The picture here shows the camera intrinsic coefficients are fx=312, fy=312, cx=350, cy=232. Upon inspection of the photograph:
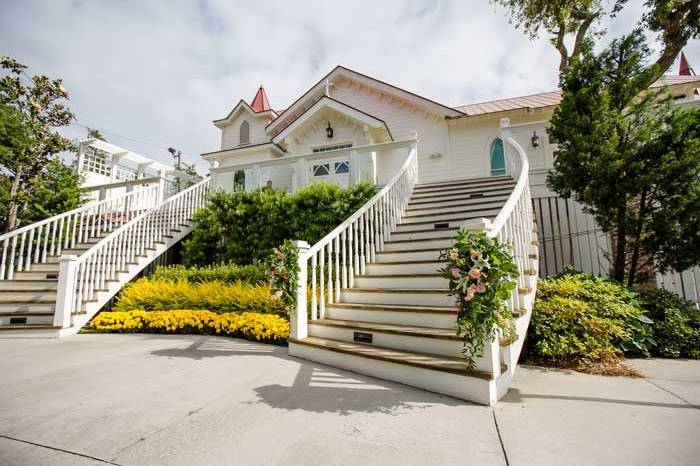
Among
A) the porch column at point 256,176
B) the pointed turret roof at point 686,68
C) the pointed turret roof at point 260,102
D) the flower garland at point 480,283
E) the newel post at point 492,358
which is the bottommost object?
the newel post at point 492,358

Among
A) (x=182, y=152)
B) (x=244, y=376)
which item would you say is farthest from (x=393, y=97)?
(x=182, y=152)

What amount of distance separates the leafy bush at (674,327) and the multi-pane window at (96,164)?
2075 cm

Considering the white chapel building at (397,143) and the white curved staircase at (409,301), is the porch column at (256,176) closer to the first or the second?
the white chapel building at (397,143)

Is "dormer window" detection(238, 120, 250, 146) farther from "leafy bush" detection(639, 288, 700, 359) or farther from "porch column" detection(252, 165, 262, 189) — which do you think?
"leafy bush" detection(639, 288, 700, 359)

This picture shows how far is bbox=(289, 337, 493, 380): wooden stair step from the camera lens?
2.59 m

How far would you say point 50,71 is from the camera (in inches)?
373

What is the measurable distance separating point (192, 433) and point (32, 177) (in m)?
11.0

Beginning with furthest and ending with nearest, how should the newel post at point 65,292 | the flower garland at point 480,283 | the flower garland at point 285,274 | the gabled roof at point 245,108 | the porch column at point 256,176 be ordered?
the gabled roof at point 245,108 → the porch column at point 256,176 → the newel post at point 65,292 → the flower garland at point 285,274 → the flower garland at point 480,283

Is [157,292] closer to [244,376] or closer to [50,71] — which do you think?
[244,376]

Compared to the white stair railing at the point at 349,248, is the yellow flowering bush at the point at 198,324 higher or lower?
lower

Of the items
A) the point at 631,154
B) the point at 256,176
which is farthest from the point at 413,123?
the point at 631,154

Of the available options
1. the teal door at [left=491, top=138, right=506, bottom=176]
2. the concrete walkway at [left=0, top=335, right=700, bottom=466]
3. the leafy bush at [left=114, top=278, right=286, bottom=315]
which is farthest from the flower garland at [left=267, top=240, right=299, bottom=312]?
the teal door at [left=491, top=138, right=506, bottom=176]

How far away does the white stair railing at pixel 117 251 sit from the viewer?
5305 millimetres

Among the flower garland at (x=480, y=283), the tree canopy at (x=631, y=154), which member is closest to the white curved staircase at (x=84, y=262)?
the flower garland at (x=480, y=283)
